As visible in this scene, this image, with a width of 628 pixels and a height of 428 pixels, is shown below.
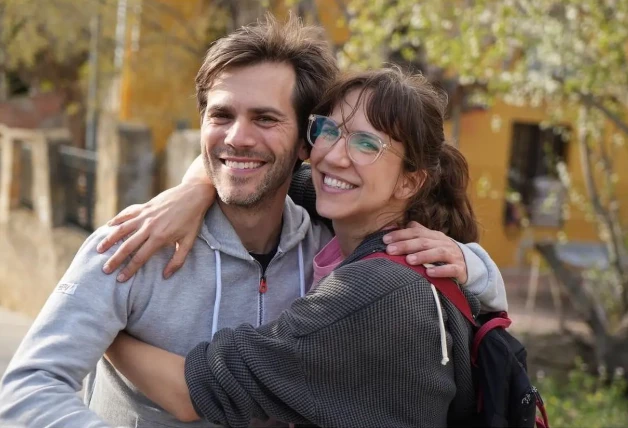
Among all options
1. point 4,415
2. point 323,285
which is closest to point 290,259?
point 323,285

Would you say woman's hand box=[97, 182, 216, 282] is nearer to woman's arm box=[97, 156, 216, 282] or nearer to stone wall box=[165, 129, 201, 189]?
woman's arm box=[97, 156, 216, 282]

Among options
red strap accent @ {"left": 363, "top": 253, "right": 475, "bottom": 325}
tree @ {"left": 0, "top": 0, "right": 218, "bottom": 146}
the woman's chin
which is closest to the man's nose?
the woman's chin

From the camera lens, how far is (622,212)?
16812mm

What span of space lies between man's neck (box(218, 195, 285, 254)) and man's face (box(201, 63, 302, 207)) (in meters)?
0.08

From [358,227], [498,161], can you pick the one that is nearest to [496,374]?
[358,227]

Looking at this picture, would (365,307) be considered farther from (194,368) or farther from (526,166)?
(526,166)

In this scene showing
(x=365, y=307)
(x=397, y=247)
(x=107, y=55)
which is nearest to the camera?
(x=365, y=307)

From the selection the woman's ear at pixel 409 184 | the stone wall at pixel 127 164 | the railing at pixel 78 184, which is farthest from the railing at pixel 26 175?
the woman's ear at pixel 409 184

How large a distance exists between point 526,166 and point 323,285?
1562 centimetres

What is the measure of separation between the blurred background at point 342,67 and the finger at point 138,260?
13.9 ft

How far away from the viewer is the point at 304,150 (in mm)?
2783

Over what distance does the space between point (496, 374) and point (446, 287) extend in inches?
9.8

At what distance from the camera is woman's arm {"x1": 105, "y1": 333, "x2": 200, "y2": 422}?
227 cm

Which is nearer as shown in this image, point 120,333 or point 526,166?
point 120,333
